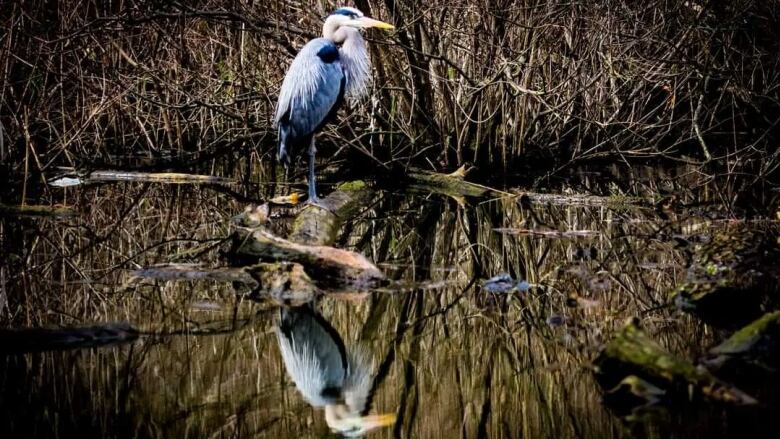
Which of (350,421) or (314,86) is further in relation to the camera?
(314,86)

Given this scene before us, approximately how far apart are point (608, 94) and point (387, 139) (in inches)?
96.3

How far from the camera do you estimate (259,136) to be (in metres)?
11.6

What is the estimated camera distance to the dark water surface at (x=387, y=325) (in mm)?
3301

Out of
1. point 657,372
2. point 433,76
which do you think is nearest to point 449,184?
point 433,76

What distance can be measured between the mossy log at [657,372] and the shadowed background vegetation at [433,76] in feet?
18.7

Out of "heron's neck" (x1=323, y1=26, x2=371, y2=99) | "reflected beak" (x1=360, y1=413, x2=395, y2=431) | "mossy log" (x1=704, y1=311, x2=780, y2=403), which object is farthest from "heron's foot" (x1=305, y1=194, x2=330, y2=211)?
"reflected beak" (x1=360, y1=413, x2=395, y2=431)

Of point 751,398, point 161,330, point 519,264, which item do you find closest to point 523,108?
point 519,264

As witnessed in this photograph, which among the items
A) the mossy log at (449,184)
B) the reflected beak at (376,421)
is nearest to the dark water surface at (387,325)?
the reflected beak at (376,421)

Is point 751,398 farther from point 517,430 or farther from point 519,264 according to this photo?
point 519,264

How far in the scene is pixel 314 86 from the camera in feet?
25.9

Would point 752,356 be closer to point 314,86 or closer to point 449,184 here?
point 314,86

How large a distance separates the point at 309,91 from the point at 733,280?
391 centimetres

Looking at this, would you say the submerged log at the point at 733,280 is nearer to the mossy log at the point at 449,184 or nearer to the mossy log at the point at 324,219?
the mossy log at the point at 324,219

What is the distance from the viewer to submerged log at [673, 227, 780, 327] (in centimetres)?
475
